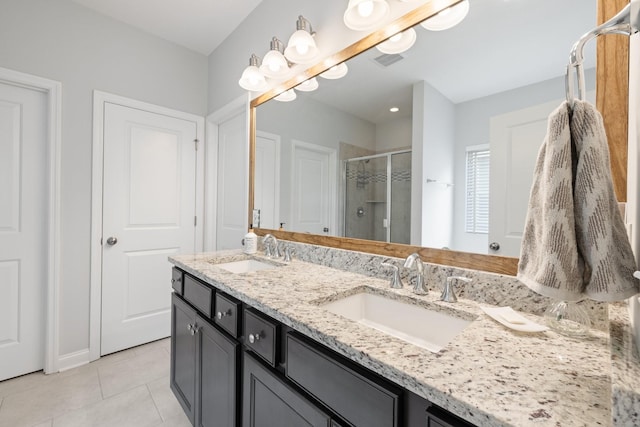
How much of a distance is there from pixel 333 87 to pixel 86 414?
2.24 metres

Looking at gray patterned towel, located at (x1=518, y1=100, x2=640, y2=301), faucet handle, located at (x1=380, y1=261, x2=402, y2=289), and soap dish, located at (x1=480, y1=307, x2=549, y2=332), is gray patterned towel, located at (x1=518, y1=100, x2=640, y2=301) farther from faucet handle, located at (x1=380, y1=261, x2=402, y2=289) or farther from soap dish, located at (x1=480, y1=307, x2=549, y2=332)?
faucet handle, located at (x1=380, y1=261, x2=402, y2=289)

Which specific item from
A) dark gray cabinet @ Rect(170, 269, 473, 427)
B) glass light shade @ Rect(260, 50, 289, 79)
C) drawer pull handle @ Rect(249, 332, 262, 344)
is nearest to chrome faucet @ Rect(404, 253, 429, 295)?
dark gray cabinet @ Rect(170, 269, 473, 427)

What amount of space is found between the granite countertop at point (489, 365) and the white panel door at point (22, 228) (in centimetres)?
199

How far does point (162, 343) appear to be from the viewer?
7.93 ft

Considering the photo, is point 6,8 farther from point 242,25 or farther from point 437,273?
point 437,273

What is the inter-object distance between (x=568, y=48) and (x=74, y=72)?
2.78 metres

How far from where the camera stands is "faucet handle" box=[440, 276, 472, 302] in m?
0.90

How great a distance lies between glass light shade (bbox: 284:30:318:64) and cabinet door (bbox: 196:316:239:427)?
143 centimetres

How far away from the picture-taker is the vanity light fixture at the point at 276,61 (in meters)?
1.69

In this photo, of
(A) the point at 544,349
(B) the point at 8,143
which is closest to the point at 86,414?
(B) the point at 8,143

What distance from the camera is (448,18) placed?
1.03m

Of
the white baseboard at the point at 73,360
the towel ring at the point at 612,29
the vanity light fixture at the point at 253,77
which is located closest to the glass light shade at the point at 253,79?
the vanity light fixture at the point at 253,77

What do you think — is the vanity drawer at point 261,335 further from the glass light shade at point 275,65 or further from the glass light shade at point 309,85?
the glass light shade at point 275,65

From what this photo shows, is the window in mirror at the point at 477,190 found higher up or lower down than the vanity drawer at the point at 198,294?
higher up
